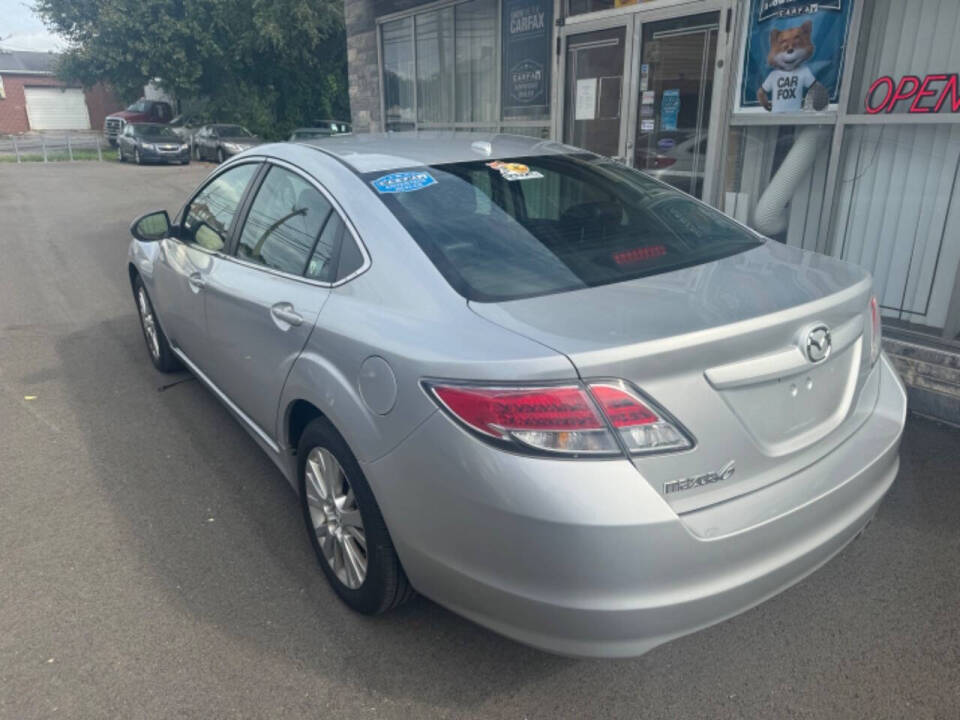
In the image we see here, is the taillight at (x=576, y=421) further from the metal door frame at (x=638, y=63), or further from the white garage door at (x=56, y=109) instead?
the white garage door at (x=56, y=109)

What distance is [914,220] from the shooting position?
4941 mm

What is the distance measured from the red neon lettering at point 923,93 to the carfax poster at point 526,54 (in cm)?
396

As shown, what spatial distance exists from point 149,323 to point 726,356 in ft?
13.9

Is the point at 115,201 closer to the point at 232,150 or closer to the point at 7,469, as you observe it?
the point at 232,150

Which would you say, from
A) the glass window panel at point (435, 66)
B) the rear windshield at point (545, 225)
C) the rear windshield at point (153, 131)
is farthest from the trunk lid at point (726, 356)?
the rear windshield at point (153, 131)

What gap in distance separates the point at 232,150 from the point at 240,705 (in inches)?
944

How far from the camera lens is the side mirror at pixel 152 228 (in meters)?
4.26

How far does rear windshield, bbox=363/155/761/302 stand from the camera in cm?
236

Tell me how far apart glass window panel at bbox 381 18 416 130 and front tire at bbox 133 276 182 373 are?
609cm

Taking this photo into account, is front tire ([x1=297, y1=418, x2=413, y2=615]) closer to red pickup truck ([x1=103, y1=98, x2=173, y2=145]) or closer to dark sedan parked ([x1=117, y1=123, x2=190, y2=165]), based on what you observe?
dark sedan parked ([x1=117, y1=123, x2=190, y2=165])

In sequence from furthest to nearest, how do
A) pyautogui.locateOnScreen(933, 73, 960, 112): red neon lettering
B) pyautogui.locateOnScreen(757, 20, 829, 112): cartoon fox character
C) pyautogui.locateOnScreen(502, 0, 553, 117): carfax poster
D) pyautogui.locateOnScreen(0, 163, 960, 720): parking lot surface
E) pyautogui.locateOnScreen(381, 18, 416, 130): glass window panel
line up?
1. pyautogui.locateOnScreen(381, 18, 416, 130): glass window panel
2. pyautogui.locateOnScreen(502, 0, 553, 117): carfax poster
3. pyautogui.locateOnScreen(757, 20, 829, 112): cartoon fox character
4. pyautogui.locateOnScreen(933, 73, 960, 112): red neon lettering
5. pyautogui.locateOnScreen(0, 163, 960, 720): parking lot surface

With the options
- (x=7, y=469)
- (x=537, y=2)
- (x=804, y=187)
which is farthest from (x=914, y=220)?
(x=7, y=469)

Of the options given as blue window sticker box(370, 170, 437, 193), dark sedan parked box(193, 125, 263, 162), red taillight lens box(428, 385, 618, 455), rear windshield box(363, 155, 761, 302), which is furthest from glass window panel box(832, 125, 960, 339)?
dark sedan parked box(193, 125, 263, 162)

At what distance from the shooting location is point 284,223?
3.09 meters
